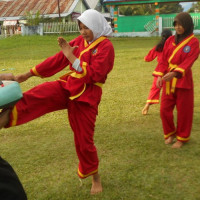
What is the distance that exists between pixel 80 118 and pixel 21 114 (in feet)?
1.84

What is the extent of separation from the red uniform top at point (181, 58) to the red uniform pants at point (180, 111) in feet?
0.45

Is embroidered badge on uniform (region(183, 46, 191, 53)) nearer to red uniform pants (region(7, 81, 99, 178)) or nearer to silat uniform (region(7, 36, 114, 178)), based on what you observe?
silat uniform (region(7, 36, 114, 178))

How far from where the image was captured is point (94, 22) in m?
2.72

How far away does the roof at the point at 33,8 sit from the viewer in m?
30.2

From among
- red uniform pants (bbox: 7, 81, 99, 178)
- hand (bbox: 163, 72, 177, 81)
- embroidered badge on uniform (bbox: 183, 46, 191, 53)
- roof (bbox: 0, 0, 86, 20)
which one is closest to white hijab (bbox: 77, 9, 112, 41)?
red uniform pants (bbox: 7, 81, 99, 178)

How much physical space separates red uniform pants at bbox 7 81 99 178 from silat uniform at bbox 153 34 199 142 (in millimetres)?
1417

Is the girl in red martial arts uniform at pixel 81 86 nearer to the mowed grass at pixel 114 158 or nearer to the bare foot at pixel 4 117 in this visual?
the bare foot at pixel 4 117

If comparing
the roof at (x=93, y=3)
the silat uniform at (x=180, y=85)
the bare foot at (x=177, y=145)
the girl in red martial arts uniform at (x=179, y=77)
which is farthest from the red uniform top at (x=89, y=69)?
the roof at (x=93, y=3)

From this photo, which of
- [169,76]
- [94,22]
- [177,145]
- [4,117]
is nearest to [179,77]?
[169,76]

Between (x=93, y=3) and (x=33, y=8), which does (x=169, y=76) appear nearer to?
(x=33, y=8)

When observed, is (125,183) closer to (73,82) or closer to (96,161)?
(96,161)

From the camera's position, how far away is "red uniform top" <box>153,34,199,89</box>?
148 inches

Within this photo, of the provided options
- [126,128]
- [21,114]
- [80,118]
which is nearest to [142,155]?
[126,128]

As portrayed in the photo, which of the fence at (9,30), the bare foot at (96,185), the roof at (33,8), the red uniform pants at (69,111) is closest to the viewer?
the red uniform pants at (69,111)
